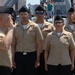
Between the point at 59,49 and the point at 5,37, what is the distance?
227 cm

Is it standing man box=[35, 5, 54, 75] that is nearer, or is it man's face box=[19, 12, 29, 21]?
man's face box=[19, 12, 29, 21]

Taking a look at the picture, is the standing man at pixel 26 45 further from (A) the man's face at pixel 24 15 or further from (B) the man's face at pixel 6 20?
(B) the man's face at pixel 6 20

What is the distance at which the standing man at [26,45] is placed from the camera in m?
5.91

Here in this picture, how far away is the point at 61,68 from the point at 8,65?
193 centimetres

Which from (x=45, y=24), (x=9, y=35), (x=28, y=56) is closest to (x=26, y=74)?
(x=28, y=56)

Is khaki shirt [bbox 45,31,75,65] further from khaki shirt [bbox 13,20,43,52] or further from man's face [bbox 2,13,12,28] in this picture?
man's face [bbox 2,13,12,28]

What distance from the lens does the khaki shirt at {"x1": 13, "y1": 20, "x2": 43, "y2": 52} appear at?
5.89m

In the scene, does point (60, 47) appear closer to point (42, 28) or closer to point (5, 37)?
point (42, 28)

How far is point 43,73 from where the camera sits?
20.7ft

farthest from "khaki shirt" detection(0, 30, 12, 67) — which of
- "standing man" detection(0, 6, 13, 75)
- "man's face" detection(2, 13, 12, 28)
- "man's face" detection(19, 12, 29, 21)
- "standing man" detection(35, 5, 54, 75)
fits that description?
"standing man" detection(35, 5, 54, 75)

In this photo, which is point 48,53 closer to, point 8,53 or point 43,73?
point 43,73

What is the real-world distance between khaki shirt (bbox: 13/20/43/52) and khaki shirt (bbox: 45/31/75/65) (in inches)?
12.6

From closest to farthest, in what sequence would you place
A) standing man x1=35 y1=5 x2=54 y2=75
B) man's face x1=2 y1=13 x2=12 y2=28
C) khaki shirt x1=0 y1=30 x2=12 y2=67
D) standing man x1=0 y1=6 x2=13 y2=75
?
standing man x1=0 y1=6 x2=13 y2=75, man's face x1=2 y1=13 x2=12 y2=28, khaki shirt x1=0 y1=30 x2=12 y2=67, standing man x1=35 y1=5 x2=54 y2=75

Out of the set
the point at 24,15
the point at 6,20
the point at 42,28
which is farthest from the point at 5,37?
the point at 42,28
